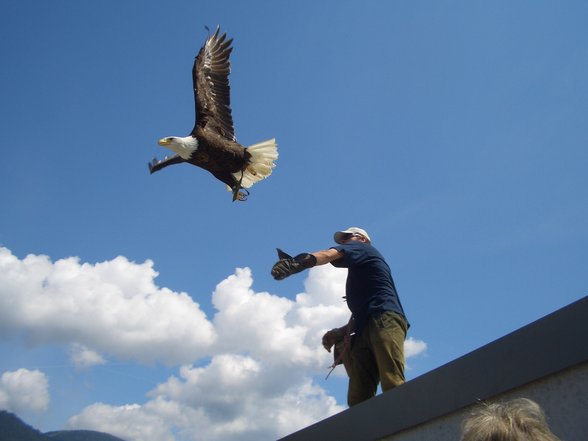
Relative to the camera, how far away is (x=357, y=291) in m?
3.81

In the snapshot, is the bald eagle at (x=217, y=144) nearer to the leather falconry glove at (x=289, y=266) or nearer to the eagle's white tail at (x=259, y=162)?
the eagle's white tail at (x=259, y=162)

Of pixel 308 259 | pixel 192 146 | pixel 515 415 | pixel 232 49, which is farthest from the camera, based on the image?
pixel 232 49

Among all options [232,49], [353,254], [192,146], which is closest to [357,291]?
[353,254]

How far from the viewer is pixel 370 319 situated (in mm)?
3668

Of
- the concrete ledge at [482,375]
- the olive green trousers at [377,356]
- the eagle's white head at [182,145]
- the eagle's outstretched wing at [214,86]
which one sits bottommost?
the concrete ledge at [482,375]

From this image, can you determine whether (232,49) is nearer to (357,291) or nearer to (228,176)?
(228,176)

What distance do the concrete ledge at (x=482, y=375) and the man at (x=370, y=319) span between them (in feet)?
1.38

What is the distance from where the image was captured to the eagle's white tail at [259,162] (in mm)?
8875

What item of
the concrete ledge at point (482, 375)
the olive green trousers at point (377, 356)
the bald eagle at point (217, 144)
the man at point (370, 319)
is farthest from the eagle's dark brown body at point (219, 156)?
the concrete ledge at point (482, 375)

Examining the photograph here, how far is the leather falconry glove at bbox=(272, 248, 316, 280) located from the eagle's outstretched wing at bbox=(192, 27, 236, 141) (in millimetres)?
5488

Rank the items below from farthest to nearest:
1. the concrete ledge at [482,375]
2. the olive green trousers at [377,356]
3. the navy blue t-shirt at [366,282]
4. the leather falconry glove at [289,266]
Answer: the navy blue t-shirt at [366,282] < the olive green trousers at [377,356] < the leather falconry glove at [289,266] < the concrete ledge at [482,375]

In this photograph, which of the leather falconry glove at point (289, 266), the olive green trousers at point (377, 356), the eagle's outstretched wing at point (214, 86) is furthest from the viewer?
the eagle's outstretched wing at point (214, 86)

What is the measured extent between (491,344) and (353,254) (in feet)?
4.72

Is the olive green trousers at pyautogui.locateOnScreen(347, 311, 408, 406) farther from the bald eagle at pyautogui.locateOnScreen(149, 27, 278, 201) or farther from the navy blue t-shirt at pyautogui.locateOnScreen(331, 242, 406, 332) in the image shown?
the bald eagle at pyautogui.locateOnScreen(149, 27, 278, 201)
